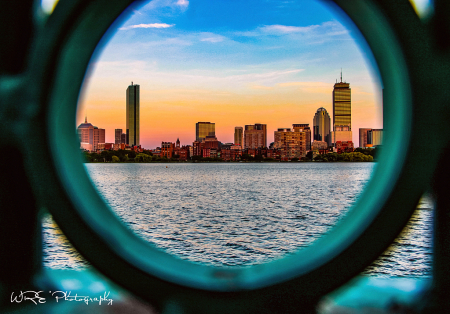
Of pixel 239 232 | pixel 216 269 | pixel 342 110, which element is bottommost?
pixel 239 232

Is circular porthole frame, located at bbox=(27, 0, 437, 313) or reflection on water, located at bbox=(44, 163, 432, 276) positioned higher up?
circular porthole frame, located at bbox=(27, 0, 437, 313)

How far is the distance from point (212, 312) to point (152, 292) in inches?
19.4

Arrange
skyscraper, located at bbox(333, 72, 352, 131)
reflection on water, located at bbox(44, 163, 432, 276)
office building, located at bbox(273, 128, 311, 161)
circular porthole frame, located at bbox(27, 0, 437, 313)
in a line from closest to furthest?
1. circular porthole frame, located at bbox(27, 0, 437, 313)
2. reflection on water, located at bbox(44, 163, 432, 276)
3. skyscraper, located at bbox(333, 72, 352, 131)
4. office building, located at bbox(273, 128, 311, 161)

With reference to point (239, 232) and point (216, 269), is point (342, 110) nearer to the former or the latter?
point (239, 232)

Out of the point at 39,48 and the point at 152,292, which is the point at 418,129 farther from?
the point at 39,48

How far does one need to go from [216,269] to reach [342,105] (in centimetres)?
14922

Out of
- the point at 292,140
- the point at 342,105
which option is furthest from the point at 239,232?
the point at 292,140

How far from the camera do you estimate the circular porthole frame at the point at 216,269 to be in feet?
9.06

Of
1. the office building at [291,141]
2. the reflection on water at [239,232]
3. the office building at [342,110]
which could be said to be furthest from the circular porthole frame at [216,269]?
the office building at [291,141]

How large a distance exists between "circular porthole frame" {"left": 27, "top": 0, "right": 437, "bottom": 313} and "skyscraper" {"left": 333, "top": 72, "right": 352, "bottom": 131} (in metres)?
135

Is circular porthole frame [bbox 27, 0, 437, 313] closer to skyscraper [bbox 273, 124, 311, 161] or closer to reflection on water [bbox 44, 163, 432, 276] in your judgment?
reflection on water [bbox 44, 163, 432, 276]

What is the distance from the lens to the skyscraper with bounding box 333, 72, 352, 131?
13412cm

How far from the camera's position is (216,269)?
3398 mm

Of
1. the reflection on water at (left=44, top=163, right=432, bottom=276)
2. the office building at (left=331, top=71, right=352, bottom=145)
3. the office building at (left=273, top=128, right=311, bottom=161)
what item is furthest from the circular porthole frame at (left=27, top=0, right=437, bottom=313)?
the office building at (left=273, top=128, right=311, bottom=161)
